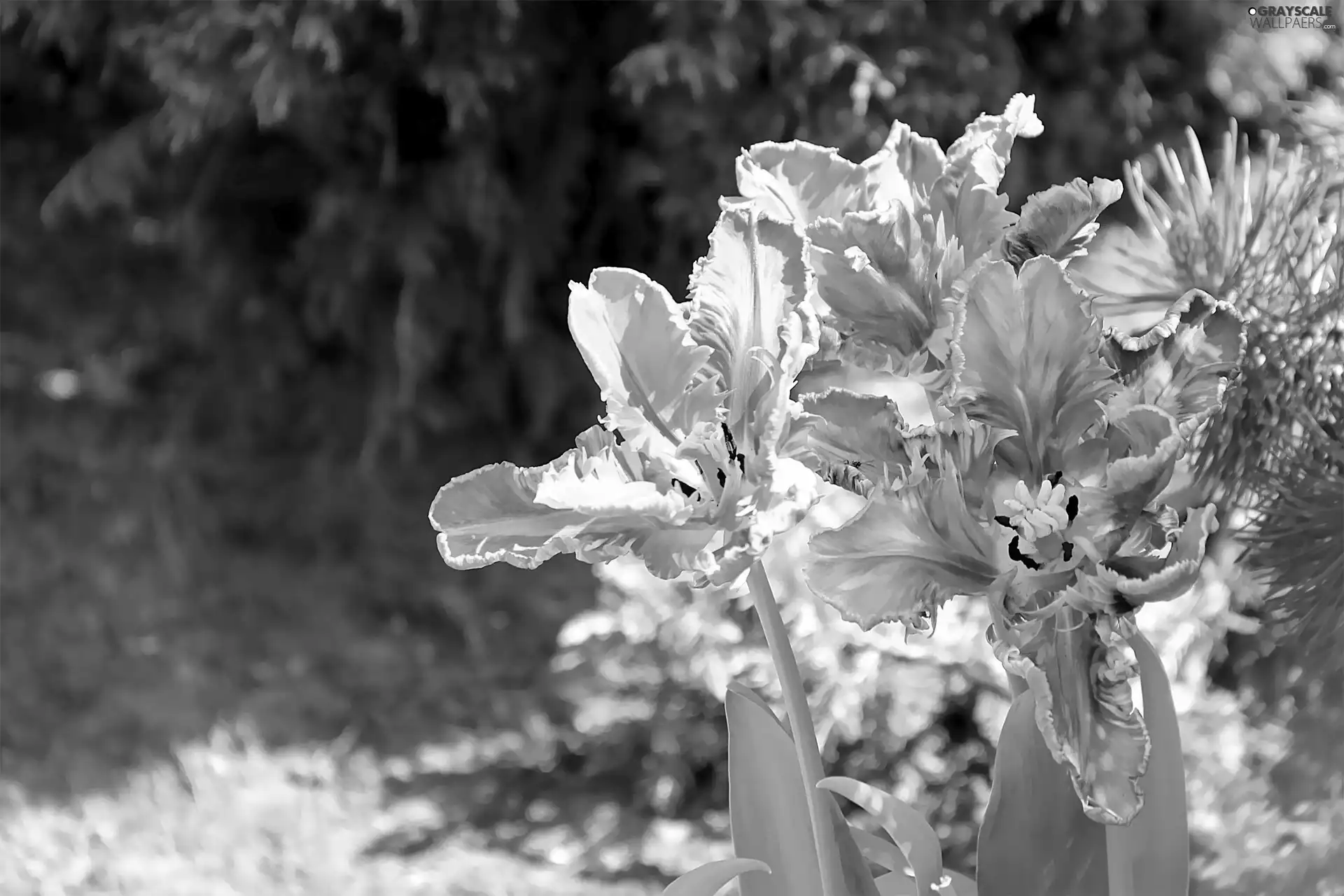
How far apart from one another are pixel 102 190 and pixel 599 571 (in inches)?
56.5

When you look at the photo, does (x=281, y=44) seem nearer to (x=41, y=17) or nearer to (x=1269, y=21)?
(x=41, y=17)

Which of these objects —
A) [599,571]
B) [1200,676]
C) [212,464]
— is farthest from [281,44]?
[1200,676]

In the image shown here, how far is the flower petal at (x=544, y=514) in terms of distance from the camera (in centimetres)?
47

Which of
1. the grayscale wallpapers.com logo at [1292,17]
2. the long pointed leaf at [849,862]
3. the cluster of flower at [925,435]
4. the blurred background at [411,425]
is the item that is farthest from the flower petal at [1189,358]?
the blurred background at [411,425]

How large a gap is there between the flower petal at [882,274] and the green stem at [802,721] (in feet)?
0.37

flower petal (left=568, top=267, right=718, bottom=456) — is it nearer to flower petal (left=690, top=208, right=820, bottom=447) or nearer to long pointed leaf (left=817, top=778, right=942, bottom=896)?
flower petal (left=690, top=208, right=820, bottom=447)

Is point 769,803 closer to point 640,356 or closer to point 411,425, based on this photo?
point 640,356

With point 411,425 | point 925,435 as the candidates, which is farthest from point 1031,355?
point 411,425

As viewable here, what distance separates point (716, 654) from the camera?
1808mm

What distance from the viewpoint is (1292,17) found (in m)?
0.88

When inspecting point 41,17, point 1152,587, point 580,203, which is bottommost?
point 1152,587

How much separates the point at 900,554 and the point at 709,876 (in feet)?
0.57

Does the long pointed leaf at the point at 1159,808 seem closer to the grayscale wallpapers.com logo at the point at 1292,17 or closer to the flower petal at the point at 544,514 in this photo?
the flower petal at the point at 544,514

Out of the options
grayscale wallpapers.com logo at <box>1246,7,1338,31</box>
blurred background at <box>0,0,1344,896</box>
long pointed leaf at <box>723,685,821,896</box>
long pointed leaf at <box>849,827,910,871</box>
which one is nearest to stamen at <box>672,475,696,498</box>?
long pointed leaf at <box>723,685,821,896</box>
